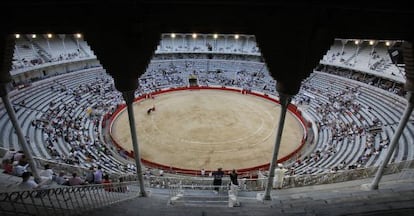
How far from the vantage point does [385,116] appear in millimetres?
26484

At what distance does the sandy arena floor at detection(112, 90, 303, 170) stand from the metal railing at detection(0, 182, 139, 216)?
10434mm

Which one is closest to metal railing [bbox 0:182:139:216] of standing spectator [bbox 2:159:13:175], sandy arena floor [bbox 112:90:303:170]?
standing spectator [bbox 2:159:13:175]

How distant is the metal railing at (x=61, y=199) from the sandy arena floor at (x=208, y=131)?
1043 centimetres

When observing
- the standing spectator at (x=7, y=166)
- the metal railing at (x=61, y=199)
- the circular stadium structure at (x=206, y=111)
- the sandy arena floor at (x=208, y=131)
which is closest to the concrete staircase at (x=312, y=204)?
the metal railing at (x=61, y=199)

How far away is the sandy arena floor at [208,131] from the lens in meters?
23.7

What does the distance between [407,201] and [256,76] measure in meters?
36.7

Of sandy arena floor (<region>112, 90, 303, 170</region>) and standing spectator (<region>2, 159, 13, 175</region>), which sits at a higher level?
standing spectator (<region>2, 159, 13, 175</region>)

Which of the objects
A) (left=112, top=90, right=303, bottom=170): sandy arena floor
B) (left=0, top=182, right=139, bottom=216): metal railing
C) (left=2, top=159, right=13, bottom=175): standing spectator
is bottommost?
(left=112, top=90, right=303, bottom=170): sandy arena floor

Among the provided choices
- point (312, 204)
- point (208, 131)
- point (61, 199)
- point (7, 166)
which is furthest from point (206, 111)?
point (61, 199)

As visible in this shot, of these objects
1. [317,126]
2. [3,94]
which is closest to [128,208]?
[3,94]

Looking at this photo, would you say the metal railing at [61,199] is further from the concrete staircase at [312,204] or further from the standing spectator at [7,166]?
the standing spectator at [7,166]

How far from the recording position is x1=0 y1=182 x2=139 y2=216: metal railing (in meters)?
5.69

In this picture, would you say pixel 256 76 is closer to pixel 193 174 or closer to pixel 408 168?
pixel 193 174

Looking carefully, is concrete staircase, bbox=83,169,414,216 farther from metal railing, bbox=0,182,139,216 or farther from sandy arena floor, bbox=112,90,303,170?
sandy arena floor, bbox=112,90,303,170
